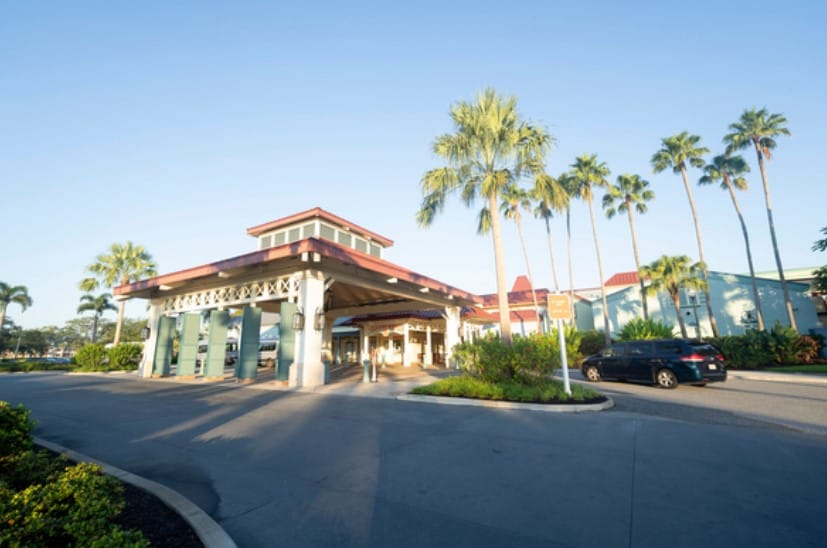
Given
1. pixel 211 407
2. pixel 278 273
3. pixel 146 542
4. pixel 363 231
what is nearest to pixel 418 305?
pixel 363 231

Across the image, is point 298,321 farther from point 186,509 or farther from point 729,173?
point 729,173

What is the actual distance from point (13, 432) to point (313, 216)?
15922 mm

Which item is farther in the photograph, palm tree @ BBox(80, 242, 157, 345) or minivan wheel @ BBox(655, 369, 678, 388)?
palm tree @ BBox(80, 242, 157, 345)

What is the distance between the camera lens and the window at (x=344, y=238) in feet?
67.7

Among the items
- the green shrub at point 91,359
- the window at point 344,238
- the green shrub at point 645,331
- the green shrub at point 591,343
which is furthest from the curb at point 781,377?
the green shrub at point 91,359

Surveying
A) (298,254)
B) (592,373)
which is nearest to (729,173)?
(592,373)

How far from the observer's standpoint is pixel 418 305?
73.9 ft

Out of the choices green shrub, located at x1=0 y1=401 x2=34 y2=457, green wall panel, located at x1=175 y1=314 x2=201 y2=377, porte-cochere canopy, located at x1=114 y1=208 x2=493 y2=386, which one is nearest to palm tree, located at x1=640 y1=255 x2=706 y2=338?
porte-cochere canopy, located at x1=114 y1=208 x2=493 y2=386

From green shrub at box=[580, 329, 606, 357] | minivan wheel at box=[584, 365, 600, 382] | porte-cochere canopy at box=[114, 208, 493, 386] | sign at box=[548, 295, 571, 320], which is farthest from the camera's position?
green shrub at box=[580, 329, 606, 357]

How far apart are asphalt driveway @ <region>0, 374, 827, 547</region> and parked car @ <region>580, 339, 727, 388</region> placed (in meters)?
5.67

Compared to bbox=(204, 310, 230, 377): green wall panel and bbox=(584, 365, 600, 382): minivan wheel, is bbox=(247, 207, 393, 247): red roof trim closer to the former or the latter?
bbox=(204, 310, 230, 377): green wall panel

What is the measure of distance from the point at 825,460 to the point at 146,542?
7539mm

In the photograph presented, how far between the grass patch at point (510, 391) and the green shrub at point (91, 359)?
2632 centimetres

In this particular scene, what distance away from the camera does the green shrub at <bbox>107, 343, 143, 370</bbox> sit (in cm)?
2636
